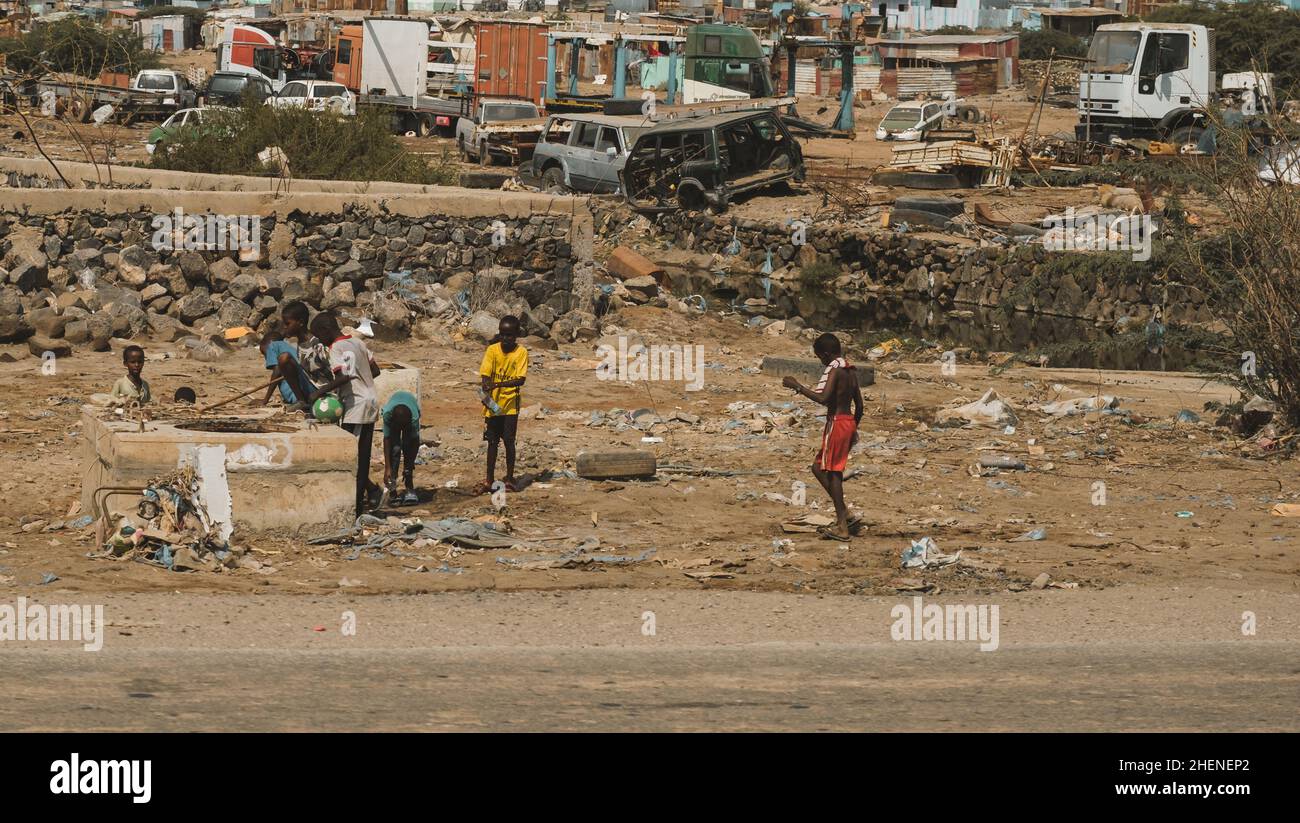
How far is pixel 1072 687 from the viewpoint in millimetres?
7051

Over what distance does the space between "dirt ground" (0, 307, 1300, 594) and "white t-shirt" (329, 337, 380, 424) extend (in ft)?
2.97

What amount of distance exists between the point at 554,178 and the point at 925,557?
22.1 meters

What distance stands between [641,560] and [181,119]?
94.5 feet

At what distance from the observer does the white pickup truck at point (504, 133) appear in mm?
35031

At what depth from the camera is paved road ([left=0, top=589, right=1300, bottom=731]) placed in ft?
21.0

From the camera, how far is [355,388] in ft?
32.4

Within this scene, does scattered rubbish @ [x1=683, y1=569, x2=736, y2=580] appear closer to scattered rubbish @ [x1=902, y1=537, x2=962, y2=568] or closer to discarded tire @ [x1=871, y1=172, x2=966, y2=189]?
scattered rubbish @ [x1=902, y1=537, x2=962, y2=568]

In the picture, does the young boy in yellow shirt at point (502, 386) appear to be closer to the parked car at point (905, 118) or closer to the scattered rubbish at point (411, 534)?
the scattered rubbish at point (411, 534)

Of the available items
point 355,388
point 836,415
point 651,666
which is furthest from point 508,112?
point 651,666

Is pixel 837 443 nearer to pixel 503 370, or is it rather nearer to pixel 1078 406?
pixel 503 370

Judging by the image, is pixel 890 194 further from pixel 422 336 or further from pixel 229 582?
pixel 229 582
